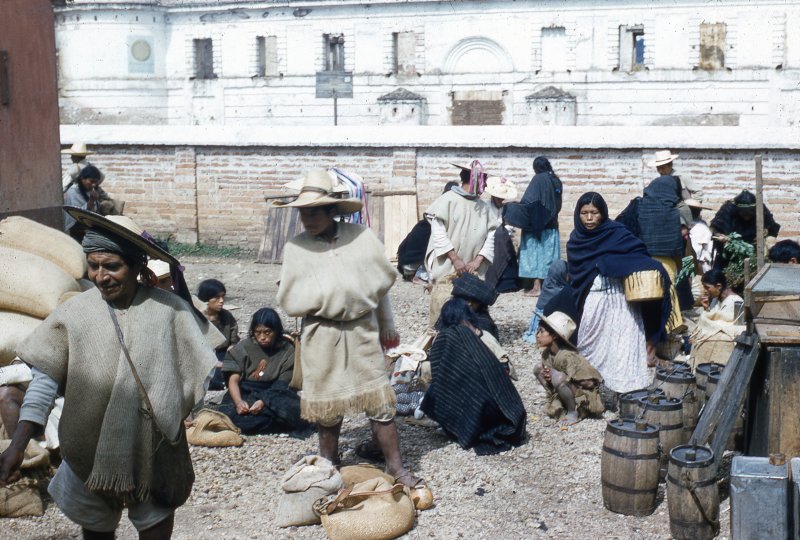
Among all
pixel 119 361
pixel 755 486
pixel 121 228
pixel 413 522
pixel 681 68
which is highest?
pixel 681 68

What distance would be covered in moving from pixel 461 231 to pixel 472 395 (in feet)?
8.86

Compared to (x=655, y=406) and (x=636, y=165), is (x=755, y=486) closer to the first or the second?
(x=655, y=406)

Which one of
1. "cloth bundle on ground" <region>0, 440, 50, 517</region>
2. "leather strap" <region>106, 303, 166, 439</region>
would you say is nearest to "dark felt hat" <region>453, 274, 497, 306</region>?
"cloth bundle on ground" <region>0, 440, 50, 517</region>

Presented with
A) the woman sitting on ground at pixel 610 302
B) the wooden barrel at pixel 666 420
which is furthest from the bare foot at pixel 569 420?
the wooden barrel at pixel 666 420

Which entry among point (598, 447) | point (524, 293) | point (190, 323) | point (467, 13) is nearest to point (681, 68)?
point (467, 13)

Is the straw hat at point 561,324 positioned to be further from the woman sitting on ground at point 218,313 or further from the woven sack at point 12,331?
the woven sack at point 12,331

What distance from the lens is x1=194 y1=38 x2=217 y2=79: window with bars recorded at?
41625 millimetres

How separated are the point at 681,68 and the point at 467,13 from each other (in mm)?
7807

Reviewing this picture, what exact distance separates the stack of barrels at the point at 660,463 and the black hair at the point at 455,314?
1173mm

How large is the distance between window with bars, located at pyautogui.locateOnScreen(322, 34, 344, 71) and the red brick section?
24227mm

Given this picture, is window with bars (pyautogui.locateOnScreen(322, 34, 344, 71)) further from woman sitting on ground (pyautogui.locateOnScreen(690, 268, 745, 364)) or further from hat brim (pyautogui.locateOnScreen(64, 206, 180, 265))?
hat brim (pyautogui.locateOnScreen(64, 206, 180, 265))

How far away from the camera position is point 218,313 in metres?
7.73

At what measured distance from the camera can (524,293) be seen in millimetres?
12625

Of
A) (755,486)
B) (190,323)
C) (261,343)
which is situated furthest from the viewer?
(261,343)
